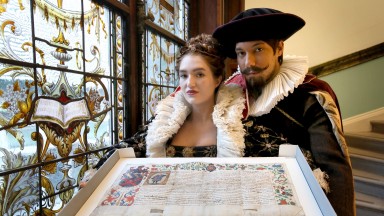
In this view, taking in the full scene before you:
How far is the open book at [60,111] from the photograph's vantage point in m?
0.86

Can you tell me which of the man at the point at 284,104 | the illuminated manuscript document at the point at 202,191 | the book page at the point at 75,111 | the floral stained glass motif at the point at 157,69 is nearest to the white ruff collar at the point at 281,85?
the man at the point at 284,104

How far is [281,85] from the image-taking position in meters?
1.06

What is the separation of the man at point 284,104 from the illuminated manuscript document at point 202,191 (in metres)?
0.30

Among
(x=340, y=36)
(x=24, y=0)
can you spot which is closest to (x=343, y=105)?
(x=340, y=36)

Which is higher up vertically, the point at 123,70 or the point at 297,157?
the point at 123,70

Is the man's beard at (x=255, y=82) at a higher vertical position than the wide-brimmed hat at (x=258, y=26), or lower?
lower

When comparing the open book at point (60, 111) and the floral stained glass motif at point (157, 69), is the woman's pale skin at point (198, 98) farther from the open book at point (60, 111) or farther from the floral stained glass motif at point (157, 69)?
the floral stained glass motif at point (157, 69)

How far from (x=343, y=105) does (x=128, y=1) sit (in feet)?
8.59

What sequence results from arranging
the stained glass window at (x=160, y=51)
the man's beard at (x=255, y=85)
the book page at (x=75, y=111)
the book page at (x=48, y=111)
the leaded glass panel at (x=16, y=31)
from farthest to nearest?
1. the stained glass window at (x=160, y=51)
2. the man's beard at (x=255, y=85)
3. the book page at (x=75, y=111)
4. the book page at (x=48, y=111)
5. the leaded glass panel at (x=16, y=31)

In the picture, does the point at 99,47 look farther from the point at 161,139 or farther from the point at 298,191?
the point at 298,191

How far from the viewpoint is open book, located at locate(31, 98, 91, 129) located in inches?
33.9

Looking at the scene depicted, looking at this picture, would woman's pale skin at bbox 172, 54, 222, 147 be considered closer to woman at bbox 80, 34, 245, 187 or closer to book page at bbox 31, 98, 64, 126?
woman at bbox 80, 34, 245, 187

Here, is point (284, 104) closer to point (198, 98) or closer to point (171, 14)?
point (198, 98)

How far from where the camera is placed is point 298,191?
0.58m
